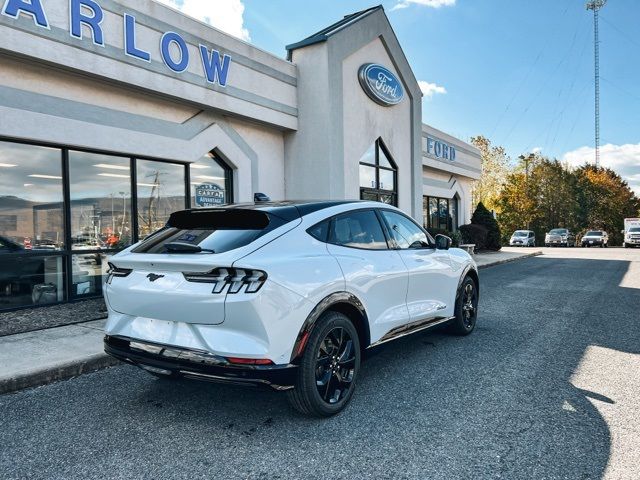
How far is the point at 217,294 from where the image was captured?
3.07m

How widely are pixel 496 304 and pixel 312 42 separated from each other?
25.0 ft

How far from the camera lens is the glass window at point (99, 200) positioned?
7.87 metres

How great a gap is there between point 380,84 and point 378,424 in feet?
38.0

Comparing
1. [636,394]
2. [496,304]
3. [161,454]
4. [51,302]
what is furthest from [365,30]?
[161,454]

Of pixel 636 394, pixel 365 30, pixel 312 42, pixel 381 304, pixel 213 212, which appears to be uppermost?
pixel 365 30

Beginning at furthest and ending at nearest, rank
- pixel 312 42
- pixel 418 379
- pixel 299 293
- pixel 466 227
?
pixel 466 227, pixel 312 42, pixel 418 379, pixel 299 293

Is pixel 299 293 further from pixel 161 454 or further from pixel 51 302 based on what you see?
pixel 51 302

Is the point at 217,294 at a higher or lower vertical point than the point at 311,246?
lower

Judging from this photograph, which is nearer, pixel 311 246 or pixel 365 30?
pixel 311 246

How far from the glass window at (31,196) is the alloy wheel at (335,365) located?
5.97 metres

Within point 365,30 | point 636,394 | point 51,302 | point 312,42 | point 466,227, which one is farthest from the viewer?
point 466,227

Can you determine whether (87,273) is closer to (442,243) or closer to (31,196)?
(31,196)

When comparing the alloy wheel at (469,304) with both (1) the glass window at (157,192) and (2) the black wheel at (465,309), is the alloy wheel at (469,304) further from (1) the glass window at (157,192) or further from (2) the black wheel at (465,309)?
(1) the glass window at (157,192)

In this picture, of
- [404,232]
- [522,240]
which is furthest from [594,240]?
[404,232]
